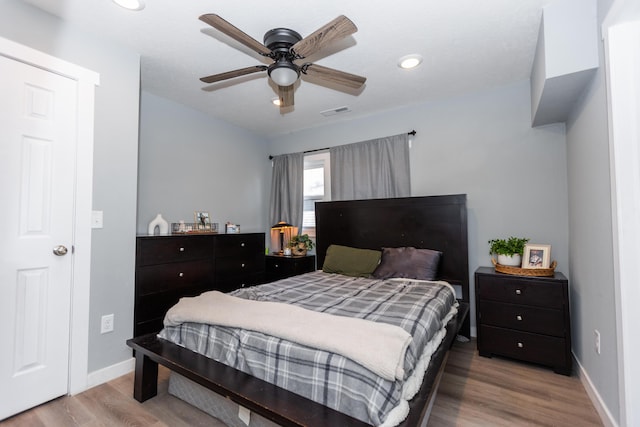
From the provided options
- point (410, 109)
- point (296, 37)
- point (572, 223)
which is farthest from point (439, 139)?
point (296, 37)

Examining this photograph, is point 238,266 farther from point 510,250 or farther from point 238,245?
point 510,250

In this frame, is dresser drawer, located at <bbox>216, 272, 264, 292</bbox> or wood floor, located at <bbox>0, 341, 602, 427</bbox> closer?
wood floor, located at <bbox>0, 341, 602, 427</bbox>

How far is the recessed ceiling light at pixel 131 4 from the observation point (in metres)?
1.87

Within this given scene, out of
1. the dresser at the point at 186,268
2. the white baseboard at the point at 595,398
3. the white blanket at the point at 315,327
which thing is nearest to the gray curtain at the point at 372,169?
the dresser at the point at 186,268

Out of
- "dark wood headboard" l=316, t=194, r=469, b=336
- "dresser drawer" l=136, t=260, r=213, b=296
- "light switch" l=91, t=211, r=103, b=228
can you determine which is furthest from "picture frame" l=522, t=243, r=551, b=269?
"light switch" l=91, t=211, r=103, b=228

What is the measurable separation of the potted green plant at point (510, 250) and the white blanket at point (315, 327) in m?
1.79

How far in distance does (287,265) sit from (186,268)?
1316 millimetres

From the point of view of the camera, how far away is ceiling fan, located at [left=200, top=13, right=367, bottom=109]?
5.30 feet

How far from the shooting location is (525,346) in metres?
2.43

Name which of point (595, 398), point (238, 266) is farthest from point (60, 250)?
point (595, 398)

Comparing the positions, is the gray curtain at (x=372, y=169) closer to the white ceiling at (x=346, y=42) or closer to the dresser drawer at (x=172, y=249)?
the white ceiling at (x=346, y=42)

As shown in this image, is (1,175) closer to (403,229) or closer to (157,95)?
(157,95)

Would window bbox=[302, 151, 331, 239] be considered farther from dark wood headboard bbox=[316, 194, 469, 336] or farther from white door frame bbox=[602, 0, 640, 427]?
white door frame bbox=[602, 0, 640, 427]

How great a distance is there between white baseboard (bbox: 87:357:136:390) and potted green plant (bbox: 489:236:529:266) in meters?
3.29
